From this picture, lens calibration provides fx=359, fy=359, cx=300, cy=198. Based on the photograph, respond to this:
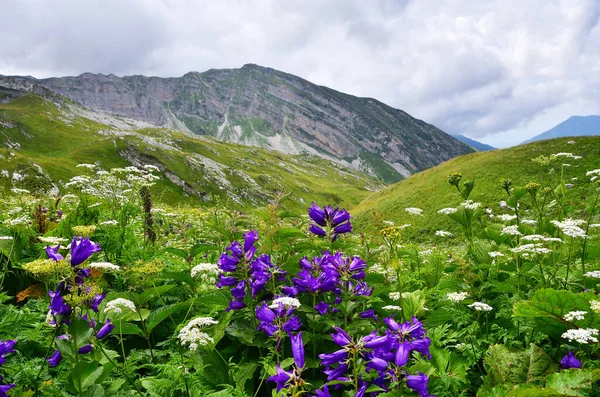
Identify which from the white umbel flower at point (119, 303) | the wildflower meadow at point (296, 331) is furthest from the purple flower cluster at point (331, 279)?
the white umbel flower at point (119, 303)

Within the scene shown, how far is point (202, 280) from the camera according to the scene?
554 centimetres

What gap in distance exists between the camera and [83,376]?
2.93 meters

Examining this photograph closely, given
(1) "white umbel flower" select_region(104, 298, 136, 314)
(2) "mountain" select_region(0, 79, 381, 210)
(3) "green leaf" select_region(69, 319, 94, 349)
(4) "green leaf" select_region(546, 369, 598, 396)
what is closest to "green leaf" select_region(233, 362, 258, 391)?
(1) "white umbel flower" select_region(104, 298, 136, 314)

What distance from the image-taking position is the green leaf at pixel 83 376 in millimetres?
2906

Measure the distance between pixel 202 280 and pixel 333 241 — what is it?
224 cm

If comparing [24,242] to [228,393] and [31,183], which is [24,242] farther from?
[228,393]

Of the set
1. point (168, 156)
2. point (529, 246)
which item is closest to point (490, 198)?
point (529, 246)

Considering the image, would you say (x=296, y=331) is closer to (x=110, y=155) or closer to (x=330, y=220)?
(x=330, y=220)

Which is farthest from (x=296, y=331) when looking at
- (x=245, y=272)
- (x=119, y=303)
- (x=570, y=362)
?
(x=570, y=362)

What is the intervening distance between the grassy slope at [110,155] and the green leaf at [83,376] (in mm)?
93087

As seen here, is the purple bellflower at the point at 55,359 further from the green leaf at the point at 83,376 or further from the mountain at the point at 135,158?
the mountain at the point at 135,158

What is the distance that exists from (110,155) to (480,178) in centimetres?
11775

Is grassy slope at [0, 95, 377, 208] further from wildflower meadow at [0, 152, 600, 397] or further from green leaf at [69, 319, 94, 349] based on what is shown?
green leaf at [69, 319, 94, 349]

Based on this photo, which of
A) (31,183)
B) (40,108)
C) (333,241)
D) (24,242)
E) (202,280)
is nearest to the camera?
(333,241)
